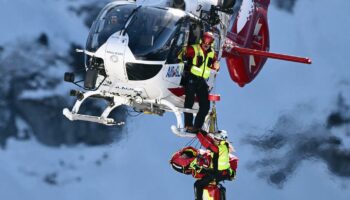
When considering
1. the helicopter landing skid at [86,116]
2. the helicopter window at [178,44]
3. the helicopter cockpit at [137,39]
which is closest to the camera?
the helicopter cockpit at [137,39]

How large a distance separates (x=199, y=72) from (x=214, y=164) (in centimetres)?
164

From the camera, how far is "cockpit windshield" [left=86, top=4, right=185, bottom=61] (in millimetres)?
16609

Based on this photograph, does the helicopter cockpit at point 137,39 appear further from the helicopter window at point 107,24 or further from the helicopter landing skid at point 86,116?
the helicopter landing skid at point 86,116

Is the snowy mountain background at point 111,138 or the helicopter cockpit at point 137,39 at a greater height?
the helicopter cockpit at point 137,39

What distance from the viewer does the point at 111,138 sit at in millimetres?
23344

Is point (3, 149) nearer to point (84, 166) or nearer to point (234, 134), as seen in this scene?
point (84, 166)

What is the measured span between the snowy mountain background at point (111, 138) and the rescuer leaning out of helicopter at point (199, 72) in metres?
6.14

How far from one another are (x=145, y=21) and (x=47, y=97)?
6.91 m

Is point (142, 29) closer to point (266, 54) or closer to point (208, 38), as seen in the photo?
point (208, 38)

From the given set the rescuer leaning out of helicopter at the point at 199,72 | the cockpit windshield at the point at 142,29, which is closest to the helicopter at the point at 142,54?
the cockpit windshield at the point at 142,29

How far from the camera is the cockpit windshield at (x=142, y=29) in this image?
1661 centimetres

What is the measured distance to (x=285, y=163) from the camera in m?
23.3

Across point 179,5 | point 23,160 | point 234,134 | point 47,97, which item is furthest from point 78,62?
point 179,5

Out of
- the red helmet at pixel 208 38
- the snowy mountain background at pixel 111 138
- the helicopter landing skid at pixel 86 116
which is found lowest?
the snowy mountain background at pixel 111 138
